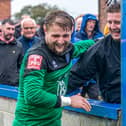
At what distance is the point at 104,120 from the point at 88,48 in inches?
28.6

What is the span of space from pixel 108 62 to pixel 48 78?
1.98ft

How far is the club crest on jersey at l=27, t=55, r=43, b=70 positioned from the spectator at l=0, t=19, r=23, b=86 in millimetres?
3309

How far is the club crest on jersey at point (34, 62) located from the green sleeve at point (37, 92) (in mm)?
38

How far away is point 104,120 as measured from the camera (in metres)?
2.89

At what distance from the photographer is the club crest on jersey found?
252cm

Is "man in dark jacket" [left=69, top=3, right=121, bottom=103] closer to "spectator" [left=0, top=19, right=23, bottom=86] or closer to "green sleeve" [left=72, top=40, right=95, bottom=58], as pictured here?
"green sleeve" [left=72, top=40, right=95, bottom=58]

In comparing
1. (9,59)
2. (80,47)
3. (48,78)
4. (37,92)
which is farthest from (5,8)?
(37,92)

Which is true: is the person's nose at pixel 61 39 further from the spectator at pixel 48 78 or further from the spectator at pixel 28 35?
the spectator at pixel 28 35

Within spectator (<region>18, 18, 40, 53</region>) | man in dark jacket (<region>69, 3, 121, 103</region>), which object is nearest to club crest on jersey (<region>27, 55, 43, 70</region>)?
man in dark jacket (<region>69, 3, 121, 103</region>)

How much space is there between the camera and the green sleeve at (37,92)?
246cm

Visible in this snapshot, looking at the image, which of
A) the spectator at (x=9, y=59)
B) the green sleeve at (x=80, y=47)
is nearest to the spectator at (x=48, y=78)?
the green sleeve at (x=80, y=47)

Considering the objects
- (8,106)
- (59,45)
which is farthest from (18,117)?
(8,106)

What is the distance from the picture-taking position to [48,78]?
2645 mm

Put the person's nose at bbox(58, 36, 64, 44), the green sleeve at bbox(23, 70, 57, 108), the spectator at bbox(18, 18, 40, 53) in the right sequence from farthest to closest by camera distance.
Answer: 1. the spectator at bbox(18, 18, 40, 53)
2. the person's nose at bbox(58, 36, 64, 44)
3. the green sleeve at bbox(23, 70, 57, 108)
